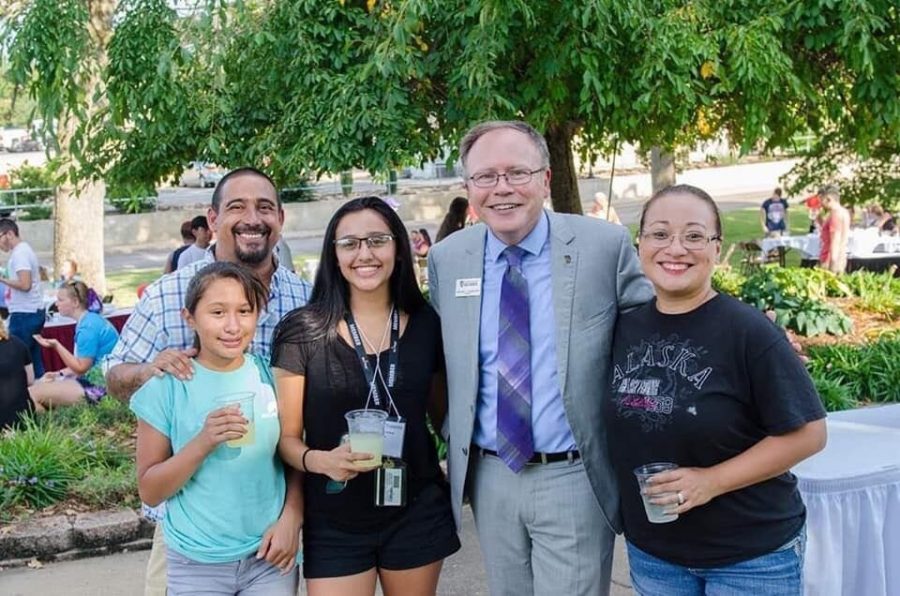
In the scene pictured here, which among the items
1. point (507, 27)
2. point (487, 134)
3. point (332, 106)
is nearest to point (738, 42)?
point (507, 27)

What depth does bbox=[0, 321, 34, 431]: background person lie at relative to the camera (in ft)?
25.4

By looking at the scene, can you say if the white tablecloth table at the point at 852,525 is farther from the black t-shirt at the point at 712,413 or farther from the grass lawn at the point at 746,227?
the grass lawn at the point at 746,227

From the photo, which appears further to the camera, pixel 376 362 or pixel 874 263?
pixel 874 263

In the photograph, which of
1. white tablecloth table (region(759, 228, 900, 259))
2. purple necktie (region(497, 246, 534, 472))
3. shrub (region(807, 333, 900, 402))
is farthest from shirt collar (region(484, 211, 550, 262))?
white tablecloth table (region(759, 228, 900, 259))

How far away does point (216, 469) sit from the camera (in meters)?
3.07

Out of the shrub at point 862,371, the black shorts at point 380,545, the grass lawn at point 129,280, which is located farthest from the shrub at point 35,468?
the grass lawn at point 129,280

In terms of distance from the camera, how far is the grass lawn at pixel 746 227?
22.4 meters

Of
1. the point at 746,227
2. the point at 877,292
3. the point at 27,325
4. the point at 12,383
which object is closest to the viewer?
the point at 12,383

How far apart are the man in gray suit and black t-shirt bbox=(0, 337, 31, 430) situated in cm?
556

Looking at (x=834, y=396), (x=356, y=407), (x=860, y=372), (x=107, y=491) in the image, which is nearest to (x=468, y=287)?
(x=356, y=407)

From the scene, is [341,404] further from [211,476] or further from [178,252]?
[178,252]

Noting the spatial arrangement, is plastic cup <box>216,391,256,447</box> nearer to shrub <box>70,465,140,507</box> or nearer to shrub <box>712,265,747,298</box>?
shrub <box>70,465,140,507</box>

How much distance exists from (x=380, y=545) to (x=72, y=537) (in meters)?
3.23

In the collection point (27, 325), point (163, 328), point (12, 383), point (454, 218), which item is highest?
point (454, 218)
